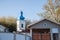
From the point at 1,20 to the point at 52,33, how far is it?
21.4 m

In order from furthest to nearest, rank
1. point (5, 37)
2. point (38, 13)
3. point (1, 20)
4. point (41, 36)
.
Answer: point (1, 20) < point (38, 13) < point (41, 36) < point (5, 37)

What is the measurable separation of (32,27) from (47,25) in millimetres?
2474

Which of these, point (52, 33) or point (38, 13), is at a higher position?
point (38, 13)

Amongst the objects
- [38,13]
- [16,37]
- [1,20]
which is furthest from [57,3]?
[16,37]

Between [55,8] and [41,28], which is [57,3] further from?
[41,28]

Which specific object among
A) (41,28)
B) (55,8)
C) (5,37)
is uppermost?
(55,8)

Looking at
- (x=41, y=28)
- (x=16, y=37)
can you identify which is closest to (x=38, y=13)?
(x=41, y=28)

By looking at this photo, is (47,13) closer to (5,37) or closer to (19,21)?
(19,21)

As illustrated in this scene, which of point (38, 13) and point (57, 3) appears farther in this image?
point (38, 13)

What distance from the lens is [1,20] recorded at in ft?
132

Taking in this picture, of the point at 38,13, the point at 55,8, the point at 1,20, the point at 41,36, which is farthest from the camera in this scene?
the point at 1,20

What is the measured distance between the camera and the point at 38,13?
32312 mm

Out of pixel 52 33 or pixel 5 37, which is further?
pixel 52 33

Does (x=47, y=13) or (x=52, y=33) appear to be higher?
(x=47, y=13)
